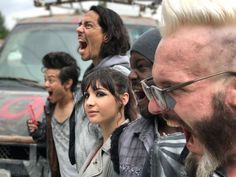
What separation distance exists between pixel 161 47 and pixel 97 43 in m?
2.36

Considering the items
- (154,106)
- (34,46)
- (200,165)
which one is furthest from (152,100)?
(34,46)

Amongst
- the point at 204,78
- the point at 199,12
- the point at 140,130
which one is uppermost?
the point at 199,12

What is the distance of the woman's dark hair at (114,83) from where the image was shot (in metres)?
3.24

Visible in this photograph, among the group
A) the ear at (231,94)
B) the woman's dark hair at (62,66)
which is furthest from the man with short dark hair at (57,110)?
the ear at (231,94)

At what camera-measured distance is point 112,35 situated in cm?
388

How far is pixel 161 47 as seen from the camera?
5.08 feet

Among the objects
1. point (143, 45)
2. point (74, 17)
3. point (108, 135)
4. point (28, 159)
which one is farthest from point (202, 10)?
point (74, 17)

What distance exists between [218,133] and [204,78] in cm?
14

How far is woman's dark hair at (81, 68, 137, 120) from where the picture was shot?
3.24 m

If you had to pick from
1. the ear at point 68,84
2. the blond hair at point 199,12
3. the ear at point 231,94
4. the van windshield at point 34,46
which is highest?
the blond hair at point 199,12

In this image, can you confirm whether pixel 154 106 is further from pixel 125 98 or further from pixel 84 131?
pixel 84 131

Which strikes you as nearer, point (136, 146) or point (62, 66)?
point (136, 146)

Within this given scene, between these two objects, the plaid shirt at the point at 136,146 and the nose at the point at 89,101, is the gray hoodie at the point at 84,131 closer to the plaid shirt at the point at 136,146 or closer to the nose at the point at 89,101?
the nose at the point at 89,101

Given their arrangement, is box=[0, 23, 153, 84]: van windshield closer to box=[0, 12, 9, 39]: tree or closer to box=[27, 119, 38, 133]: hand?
box=[27, 119, 38, 133]: hand
